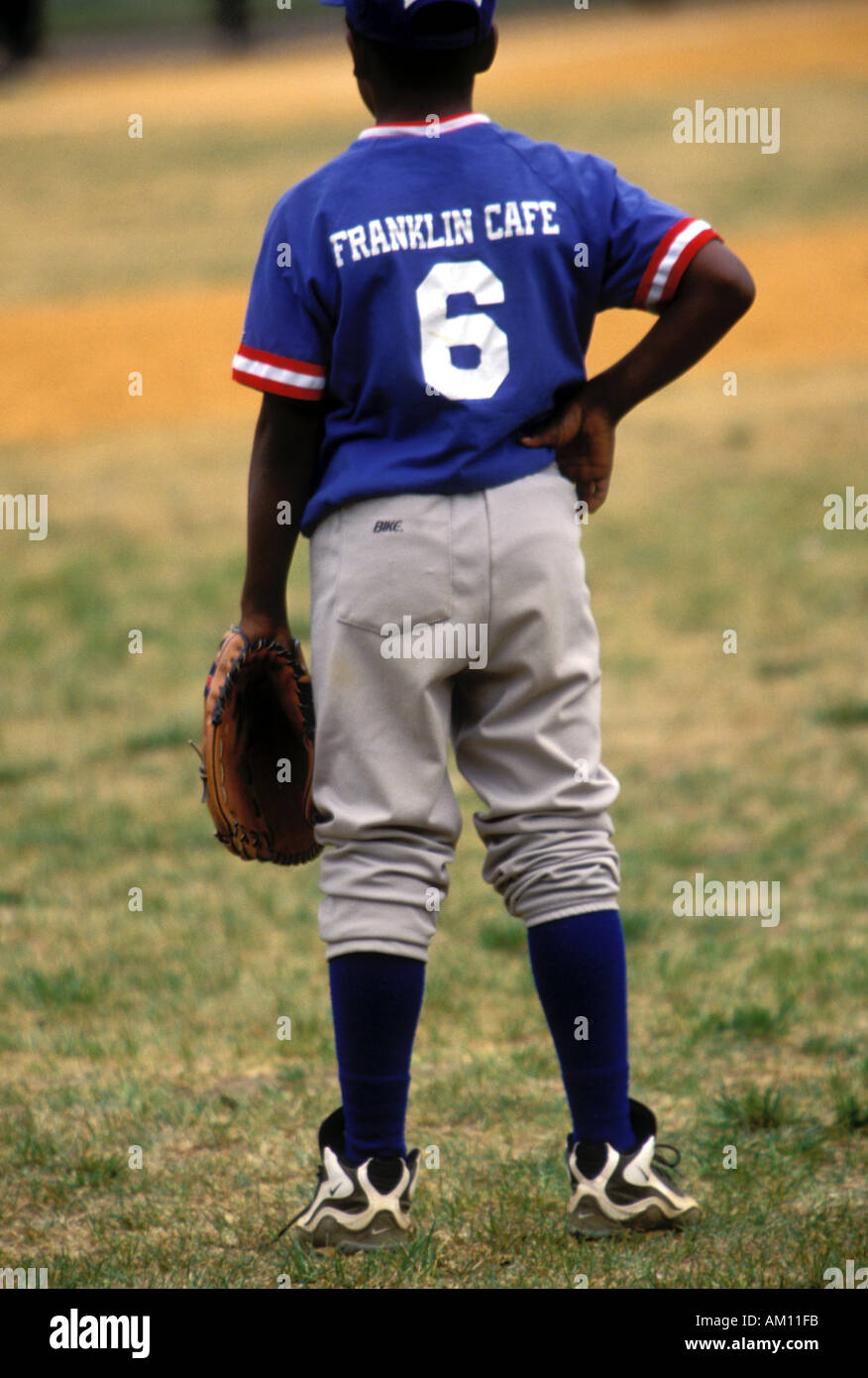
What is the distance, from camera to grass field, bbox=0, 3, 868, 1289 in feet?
7.75

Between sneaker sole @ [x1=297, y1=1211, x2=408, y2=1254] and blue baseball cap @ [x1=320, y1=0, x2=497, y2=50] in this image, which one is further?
sneaker sole @ [x1=297, y1=1211, x2=408, y2=1254]

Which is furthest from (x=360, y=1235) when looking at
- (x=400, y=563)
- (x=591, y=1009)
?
(x=400, y=563)

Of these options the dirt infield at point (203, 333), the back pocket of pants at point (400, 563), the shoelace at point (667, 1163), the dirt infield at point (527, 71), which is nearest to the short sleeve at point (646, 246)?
the back pocket of pants at point (400, 563)

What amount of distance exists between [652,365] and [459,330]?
0.94 feet

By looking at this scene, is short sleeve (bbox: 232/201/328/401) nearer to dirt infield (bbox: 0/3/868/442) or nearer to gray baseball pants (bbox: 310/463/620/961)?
gray baseball pants (bbox: 310/463/620/961)

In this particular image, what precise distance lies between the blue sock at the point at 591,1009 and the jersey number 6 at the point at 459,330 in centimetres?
72

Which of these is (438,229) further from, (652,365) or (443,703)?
(443,703)

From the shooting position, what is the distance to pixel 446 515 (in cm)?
210

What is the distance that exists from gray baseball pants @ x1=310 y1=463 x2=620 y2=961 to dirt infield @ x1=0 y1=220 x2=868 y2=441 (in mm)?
7307

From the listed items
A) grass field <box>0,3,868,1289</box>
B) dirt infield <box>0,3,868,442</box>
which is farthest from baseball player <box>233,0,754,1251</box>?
dirt infield <box>0,3,868,442</box>

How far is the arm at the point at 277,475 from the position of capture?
85.9 inches

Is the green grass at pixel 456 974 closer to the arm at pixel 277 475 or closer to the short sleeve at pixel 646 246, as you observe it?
the arm at pixel 277 475
